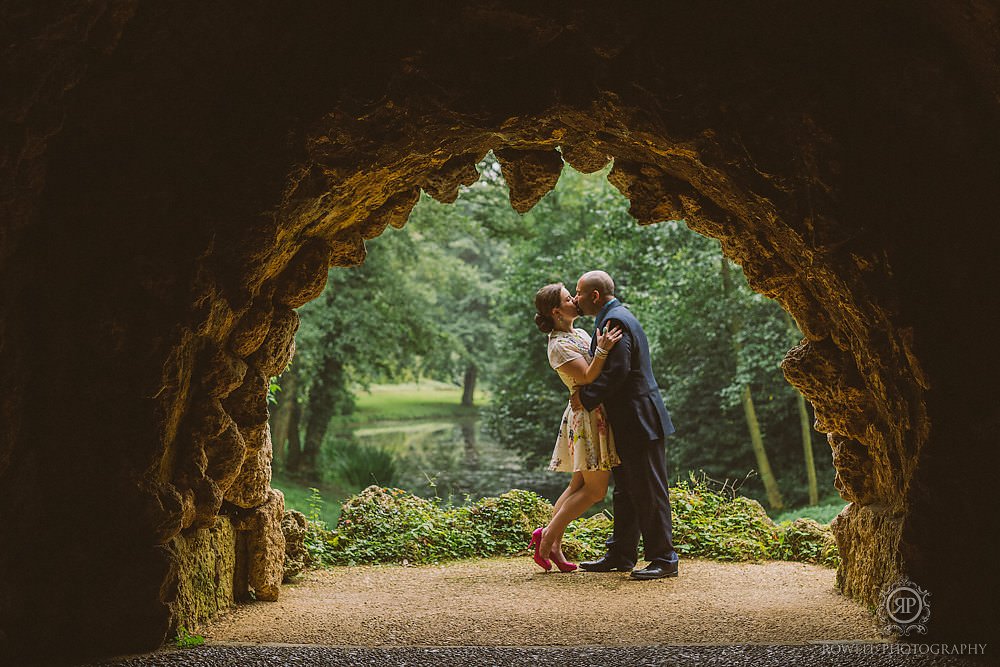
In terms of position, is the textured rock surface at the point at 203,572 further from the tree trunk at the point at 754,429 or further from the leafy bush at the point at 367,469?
the tree trunk at the point at 754,429

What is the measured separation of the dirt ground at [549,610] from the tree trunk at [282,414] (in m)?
7.82

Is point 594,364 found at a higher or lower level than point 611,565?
higher

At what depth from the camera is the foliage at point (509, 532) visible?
8.08 m

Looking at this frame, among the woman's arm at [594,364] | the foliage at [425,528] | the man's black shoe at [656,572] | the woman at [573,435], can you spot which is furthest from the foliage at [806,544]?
the woman's arm at [594,364]

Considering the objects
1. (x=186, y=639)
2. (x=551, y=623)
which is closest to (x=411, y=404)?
(x=551, y=623)

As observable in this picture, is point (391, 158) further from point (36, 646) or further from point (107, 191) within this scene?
point (36, 646)

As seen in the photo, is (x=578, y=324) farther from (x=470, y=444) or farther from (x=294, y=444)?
(x=470, y=444)

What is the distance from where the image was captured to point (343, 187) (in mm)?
5191

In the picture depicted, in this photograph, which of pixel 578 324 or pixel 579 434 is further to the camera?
pixel 578 324

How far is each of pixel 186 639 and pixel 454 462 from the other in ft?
54.4

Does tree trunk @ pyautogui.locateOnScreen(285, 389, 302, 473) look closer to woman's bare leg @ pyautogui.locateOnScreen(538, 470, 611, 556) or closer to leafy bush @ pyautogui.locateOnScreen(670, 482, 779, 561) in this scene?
leafy bush @ pyautogui.locateOnScreen(670, 482, 779, 561)

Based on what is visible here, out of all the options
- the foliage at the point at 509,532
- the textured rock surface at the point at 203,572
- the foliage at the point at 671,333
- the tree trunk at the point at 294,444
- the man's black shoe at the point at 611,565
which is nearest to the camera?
the textured rock surface at the point at 203,572
